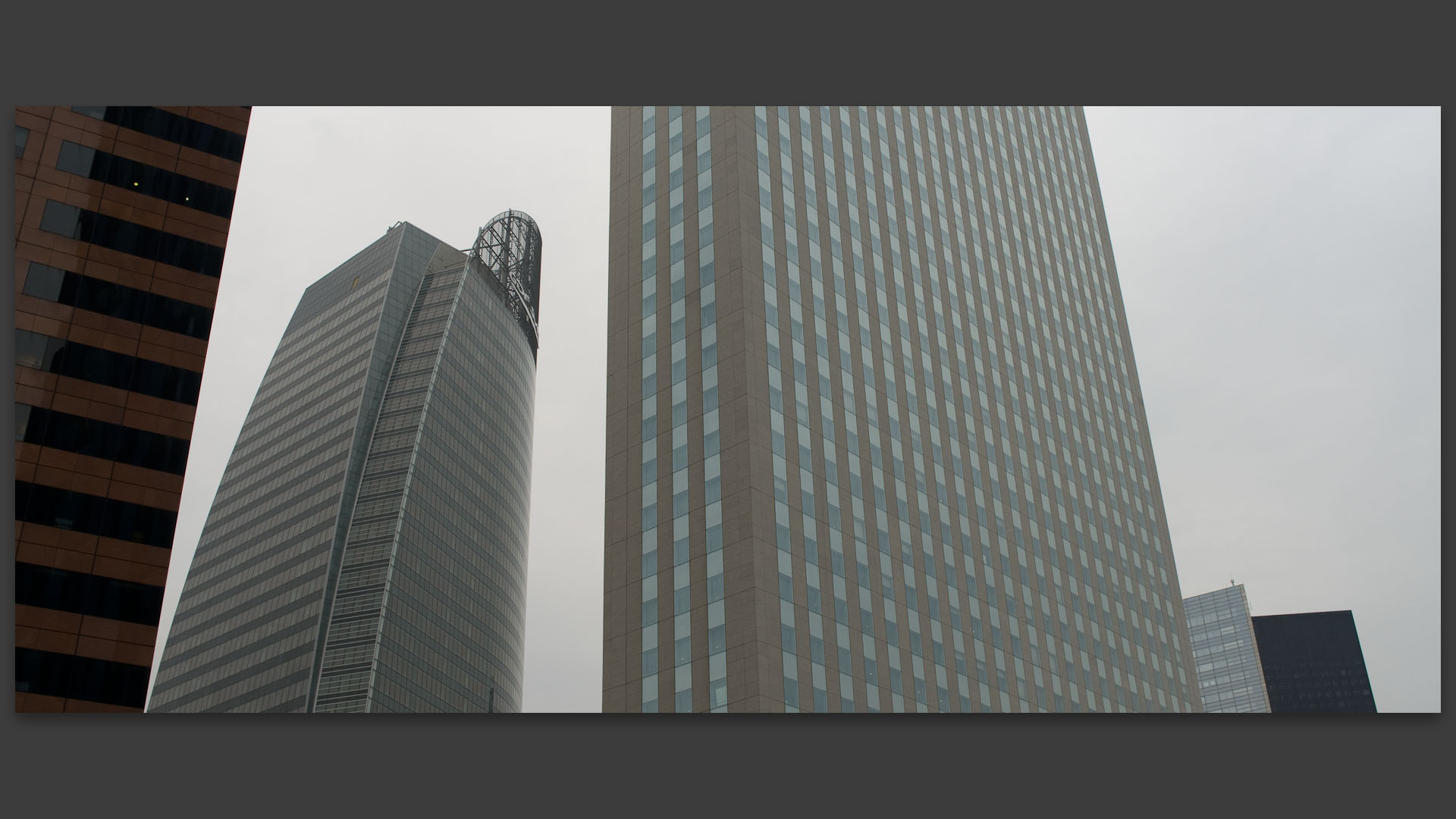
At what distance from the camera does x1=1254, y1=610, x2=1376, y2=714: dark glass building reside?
1641cm

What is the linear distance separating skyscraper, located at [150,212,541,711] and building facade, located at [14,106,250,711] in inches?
2541

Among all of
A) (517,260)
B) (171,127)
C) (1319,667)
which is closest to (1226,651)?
(1319,667)

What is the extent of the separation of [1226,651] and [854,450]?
3566cm

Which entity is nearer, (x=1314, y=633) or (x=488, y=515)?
(x=1314, y=633)

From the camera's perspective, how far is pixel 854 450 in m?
41.7

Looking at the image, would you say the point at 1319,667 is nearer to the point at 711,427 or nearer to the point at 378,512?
the point at 711,427

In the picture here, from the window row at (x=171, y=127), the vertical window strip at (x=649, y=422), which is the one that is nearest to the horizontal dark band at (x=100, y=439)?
the window row at (x=171, y=127)

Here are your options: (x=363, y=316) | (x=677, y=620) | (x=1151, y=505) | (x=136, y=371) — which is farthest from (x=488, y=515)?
(x=136, y=371)

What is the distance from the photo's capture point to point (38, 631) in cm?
1480

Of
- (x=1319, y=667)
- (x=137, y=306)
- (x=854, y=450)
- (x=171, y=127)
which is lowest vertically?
(x=1319, y=667)

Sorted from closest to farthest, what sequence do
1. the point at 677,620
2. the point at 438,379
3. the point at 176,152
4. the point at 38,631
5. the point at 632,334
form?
1. the point at 38,631
2. the point at 176,152
3. the point at 677,620
4. the point at 632,334
5. the point at 438,379

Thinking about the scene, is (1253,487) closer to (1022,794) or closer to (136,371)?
(1022,794)

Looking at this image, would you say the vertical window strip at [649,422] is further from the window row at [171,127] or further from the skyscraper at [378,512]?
the skyscraper at [378,512]
